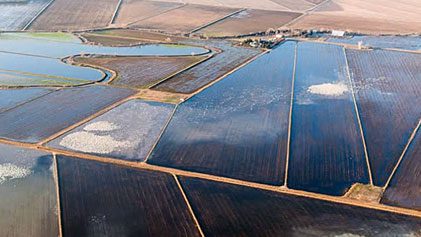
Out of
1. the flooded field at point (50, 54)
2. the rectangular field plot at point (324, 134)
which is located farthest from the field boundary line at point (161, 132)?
the flooded field at point (50, 54)

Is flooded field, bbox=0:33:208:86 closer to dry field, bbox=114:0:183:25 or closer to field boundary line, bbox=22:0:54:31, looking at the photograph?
field boundary line, bbox=22:0:54:31

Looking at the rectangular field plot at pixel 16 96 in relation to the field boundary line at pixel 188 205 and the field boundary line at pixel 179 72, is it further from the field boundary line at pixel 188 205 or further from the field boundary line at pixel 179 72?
the field boundary line at pixel 188 205

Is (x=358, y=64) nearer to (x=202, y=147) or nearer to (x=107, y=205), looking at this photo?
(x=202, y=147)

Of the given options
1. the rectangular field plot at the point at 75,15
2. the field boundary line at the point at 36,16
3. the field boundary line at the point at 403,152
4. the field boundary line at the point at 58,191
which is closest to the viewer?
the field boundary line at the point at 58,191

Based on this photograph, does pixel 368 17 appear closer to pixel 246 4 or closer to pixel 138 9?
pixel 246 4

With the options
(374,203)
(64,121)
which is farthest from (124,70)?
(374,203)

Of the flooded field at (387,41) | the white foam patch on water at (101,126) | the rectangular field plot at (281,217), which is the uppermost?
the flooded field at (387,41)

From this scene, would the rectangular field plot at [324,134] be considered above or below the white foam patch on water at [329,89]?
A: below

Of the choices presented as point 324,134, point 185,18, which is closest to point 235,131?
point 324,134
